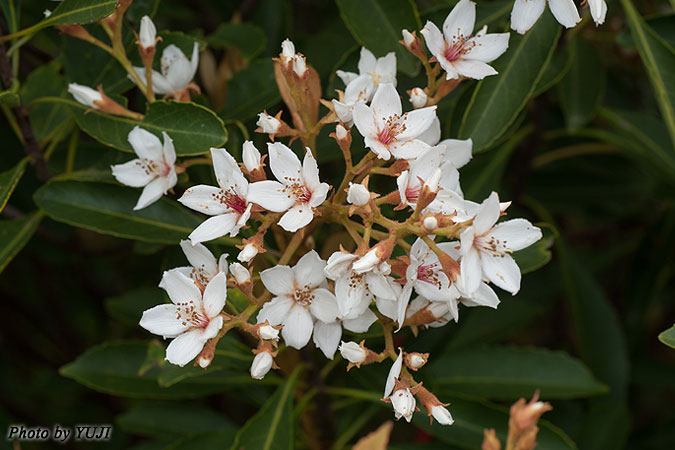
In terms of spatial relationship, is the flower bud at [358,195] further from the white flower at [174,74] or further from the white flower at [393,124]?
the white flower at [174,74]

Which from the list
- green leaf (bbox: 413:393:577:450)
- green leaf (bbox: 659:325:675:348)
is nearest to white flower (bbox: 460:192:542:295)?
green leaf (bbox: 659:325:675:348)

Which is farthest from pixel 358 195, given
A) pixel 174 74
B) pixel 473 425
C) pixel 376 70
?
pixel 473 425

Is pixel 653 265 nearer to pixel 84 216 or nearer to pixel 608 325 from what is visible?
Result: pixel 608 325

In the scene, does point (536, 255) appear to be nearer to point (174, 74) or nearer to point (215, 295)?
point (215, 295)

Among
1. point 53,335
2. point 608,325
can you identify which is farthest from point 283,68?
point 53,335

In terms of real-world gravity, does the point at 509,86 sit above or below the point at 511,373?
above

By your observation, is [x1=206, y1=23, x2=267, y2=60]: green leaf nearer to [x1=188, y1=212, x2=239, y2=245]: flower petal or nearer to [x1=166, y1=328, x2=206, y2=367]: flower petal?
[x1=188, y1=212, x2=239, y2=245]: flower petal
